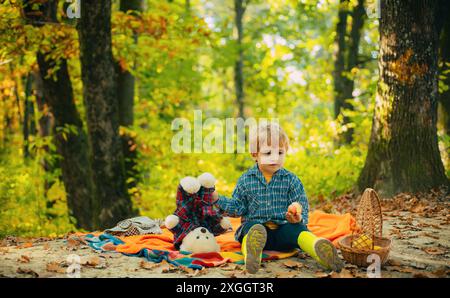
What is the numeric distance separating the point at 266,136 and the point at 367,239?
1.27m

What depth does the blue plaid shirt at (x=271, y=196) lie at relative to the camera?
14.6 ft

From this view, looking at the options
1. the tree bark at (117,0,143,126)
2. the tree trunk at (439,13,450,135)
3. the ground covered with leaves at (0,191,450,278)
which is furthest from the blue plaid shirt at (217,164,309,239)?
the tree bark at (117,0,143,126)

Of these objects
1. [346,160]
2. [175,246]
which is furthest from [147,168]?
[175,246]

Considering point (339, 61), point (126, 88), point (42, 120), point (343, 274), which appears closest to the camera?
point (343, 274)

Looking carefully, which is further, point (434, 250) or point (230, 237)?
point (230, 237)

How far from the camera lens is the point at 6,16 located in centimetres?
709

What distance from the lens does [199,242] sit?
4395 mm

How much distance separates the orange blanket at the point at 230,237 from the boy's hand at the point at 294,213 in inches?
26.5

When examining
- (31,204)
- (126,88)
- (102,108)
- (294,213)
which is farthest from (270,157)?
(31,204)

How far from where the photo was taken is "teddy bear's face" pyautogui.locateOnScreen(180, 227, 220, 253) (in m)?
4.39

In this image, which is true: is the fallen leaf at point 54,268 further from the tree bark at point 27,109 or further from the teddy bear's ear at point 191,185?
the tree bark at point 27,109

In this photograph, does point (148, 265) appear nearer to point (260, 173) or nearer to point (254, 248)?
point (254, 248)

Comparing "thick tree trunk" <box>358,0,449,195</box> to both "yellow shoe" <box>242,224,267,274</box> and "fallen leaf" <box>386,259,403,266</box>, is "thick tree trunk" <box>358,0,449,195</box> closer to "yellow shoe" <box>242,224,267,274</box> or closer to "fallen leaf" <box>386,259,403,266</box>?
"fallen leaf" <box>386,259,403,266</box>

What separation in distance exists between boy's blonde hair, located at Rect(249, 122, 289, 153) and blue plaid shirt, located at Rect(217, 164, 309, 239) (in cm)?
24
